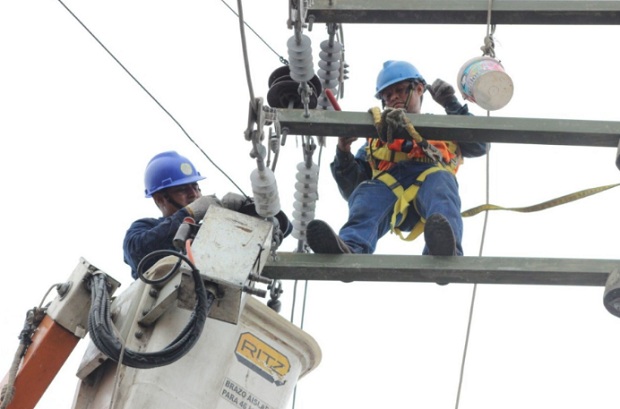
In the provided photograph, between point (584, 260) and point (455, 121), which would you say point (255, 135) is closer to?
point (455, 121)

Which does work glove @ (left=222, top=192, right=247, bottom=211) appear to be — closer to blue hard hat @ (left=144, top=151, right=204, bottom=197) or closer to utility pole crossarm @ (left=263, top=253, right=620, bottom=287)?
utility pole crossarm @ (left=263, top=253, right=620, bottom=287)

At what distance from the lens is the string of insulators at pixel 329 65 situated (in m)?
6.97

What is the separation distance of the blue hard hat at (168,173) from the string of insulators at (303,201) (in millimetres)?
697

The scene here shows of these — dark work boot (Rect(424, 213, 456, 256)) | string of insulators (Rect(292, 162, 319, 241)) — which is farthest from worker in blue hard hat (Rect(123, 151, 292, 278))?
dark work boot (Rect(424, 213, 456, 256))

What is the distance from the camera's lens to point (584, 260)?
6293 mm

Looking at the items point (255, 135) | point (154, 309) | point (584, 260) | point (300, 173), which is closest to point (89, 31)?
point (300, 173)

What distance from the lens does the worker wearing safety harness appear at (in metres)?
7.11

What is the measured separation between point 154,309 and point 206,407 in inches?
17.8

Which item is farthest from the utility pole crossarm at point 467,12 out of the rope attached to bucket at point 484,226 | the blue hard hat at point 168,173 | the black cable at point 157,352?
the black cable at point 157,352

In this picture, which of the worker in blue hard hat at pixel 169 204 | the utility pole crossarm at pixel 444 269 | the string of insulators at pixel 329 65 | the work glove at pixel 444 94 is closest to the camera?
the utility pole crossarm at pixel 444 269

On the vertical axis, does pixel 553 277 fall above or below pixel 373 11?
below

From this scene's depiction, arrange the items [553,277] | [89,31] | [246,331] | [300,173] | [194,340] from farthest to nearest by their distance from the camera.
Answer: [89,31] < [300,173] < [553,277] < [246,331] < [194,340]

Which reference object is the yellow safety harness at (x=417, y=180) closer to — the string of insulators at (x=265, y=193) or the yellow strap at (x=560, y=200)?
the yellow strap at (x=560, y=200)

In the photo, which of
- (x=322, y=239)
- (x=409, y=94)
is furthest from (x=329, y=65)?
(x=322, y=239)
